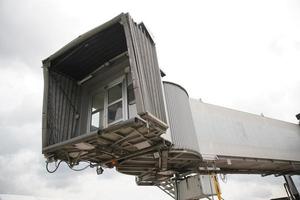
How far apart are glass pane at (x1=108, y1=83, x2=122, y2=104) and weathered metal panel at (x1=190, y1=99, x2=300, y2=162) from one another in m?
3.82

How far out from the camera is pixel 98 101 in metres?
8.43

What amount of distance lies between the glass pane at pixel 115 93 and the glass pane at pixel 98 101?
0.44 metres

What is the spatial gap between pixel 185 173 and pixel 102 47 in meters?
6.19

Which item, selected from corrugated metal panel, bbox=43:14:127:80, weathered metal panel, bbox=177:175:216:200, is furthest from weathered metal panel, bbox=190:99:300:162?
corrugated metal panel, bbox=43:14:127:80

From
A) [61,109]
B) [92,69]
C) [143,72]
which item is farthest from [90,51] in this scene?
[143,72]

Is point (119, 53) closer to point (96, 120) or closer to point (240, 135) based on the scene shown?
point (96, 120)

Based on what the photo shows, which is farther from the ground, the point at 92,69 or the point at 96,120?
the point at 92,69

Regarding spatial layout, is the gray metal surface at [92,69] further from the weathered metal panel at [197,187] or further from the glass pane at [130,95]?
the weathered metal panel at [197,187]

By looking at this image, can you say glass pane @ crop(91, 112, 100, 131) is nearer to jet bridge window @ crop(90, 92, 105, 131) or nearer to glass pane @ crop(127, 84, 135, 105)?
jet bridge window @ crop(90, 92, 105, 131)

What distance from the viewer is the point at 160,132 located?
20.9 ft

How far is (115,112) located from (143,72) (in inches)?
75.7

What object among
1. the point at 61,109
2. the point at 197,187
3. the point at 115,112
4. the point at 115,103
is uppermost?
the point at 61,109

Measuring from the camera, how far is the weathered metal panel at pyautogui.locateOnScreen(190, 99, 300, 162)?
1021 centimetres

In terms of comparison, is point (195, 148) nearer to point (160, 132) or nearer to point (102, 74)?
point (160, 132)
